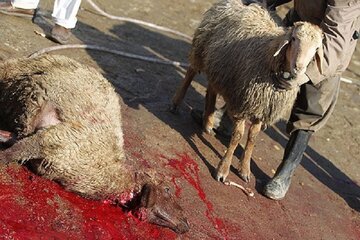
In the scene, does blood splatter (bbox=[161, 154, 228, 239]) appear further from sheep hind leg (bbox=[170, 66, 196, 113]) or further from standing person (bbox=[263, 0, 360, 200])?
sheep hind leg (bbox=[170, 66, 196, 113])

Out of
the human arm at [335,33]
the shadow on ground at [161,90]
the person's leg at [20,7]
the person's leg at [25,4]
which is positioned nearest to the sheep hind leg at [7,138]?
the shadow on ground at [161,90]

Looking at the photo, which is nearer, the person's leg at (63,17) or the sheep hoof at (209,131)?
the sheep hoof at (209,131)

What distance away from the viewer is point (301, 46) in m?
5.27

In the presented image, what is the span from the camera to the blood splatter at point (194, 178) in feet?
17.9

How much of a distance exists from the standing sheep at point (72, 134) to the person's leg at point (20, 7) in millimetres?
2712

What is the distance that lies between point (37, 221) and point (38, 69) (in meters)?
1.25

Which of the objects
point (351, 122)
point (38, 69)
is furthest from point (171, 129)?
point (351, 122)

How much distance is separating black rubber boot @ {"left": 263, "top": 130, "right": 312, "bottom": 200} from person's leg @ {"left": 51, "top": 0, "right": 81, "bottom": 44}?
9.82ft

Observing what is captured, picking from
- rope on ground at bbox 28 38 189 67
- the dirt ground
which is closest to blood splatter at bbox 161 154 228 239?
the dirt ground

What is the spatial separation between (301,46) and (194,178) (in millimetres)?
1621

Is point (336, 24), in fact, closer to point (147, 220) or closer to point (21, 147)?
point (147, 220)

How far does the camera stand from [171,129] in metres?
6.62

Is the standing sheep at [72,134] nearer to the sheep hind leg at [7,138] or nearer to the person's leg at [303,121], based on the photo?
the sheep hind leg at [7,138]

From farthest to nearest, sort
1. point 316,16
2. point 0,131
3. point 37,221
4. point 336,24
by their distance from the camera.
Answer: point 316,16
point 336,24
point 0,131
point 37,221
